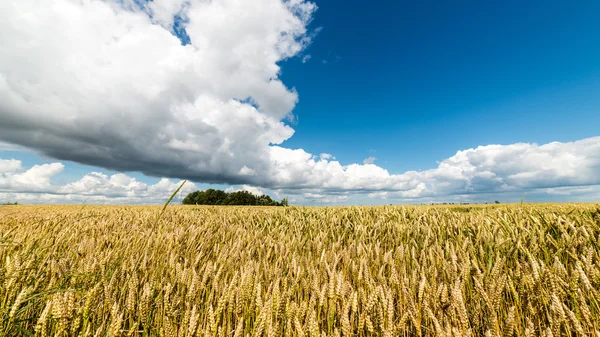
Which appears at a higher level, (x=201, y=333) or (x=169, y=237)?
(x=169, y=237)

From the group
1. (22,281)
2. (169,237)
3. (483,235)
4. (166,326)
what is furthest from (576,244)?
(22,281)

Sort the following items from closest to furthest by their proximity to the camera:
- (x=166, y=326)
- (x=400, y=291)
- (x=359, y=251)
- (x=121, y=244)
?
(x=166, y=326)
(x=400, y=291)
(x=359, y=251)
(x=121, y=244)

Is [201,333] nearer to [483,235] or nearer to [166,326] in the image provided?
[166,326]

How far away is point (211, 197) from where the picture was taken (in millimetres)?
52094

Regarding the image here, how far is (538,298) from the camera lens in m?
1.55

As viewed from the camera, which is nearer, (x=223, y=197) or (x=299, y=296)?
(x=299, y=296)

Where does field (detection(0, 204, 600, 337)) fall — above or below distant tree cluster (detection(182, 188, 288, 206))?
below

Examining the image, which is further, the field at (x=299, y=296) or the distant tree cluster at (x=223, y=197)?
the distant tree cluster at (x=223, y=197)

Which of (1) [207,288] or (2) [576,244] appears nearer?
(1) [207,288]

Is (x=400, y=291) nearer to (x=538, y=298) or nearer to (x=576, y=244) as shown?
(x=538, y=298)

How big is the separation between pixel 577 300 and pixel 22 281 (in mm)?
3131

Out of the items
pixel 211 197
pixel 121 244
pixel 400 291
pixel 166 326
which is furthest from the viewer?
pixel 211 197

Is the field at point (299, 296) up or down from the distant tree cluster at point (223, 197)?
down

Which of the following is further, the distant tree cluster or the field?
the distant tree cluster
